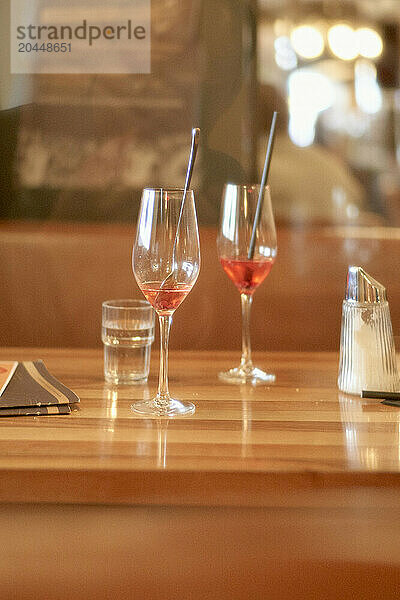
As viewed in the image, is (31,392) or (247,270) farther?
(247,270)

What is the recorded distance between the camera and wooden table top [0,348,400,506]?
0.84 meters

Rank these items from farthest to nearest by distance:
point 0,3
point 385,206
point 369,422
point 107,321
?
point 385,206, point 0,3, point 107,321, point 369,422

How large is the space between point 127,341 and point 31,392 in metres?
0.20

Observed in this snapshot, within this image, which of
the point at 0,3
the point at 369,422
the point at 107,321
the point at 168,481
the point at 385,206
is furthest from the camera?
the point at 385,206

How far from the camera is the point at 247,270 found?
4.34 feet

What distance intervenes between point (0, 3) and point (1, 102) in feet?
0.65

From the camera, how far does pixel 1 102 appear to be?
1734 millimetres

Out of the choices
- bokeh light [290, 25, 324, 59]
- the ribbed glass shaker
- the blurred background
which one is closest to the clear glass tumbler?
the ribbed glass shaker

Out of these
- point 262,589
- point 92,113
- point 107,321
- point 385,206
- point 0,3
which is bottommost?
point 262,589

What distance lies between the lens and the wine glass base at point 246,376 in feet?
4.15

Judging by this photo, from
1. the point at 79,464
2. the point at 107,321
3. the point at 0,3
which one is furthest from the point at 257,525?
the point at 0,3

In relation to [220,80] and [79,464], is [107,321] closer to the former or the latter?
[79,464]

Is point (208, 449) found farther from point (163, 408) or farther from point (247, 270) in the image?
point (247, 270)

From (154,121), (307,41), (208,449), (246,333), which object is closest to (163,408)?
(208,449)
